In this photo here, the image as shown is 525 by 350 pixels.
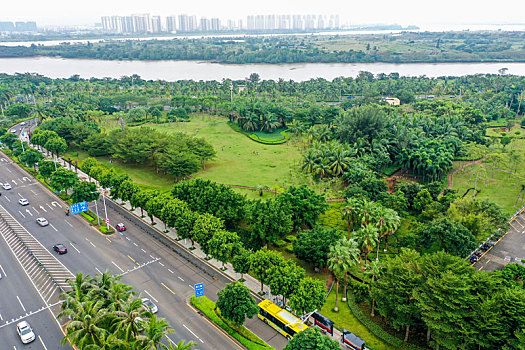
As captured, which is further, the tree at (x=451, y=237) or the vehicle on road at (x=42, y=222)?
the vehicle on road at (x=42, y=222)

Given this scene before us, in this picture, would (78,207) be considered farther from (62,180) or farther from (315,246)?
(315,246)

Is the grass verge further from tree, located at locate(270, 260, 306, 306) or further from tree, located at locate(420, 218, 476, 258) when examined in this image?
tree, located at locate(420, 218, 476, 258)

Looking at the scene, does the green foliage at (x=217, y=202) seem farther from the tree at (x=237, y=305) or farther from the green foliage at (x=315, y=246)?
the tree at (x=237, y=305)

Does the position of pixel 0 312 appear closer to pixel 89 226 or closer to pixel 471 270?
pixel 89 226

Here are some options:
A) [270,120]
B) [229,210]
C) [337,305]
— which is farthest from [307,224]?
[270,120]

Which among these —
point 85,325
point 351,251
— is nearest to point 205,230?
point 351,251

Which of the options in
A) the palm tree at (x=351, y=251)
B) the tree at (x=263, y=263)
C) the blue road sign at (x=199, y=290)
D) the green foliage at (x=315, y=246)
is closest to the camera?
the palm tree at (x=351, y=251)

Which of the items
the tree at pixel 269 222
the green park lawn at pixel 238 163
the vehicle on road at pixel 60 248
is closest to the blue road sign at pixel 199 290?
the tree at pixel 269 222
